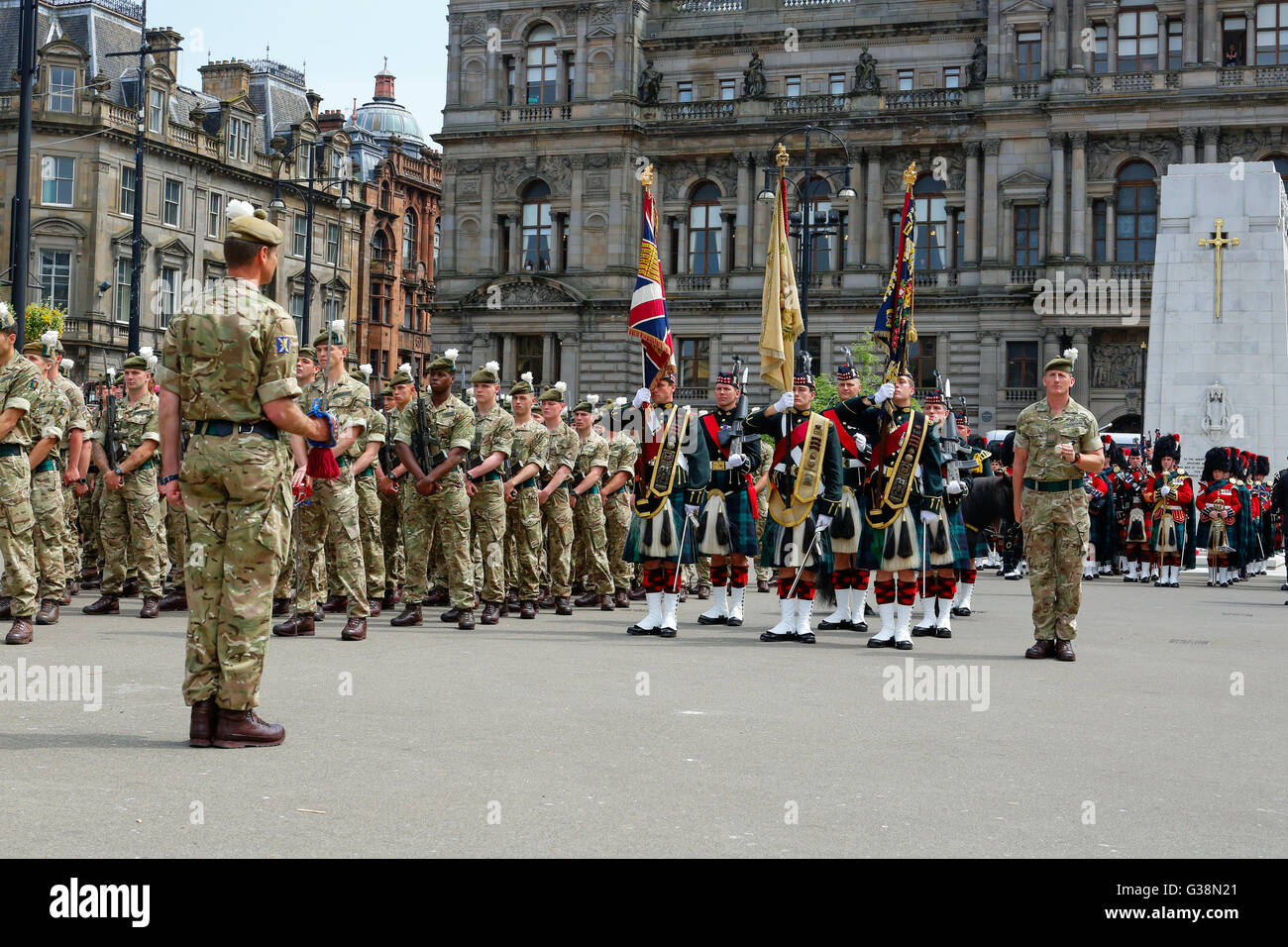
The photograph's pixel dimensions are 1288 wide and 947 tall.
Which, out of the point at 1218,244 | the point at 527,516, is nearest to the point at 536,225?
the point at 1218,244

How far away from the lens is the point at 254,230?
292 inches

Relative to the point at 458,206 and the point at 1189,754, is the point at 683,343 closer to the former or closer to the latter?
the point at 458,206

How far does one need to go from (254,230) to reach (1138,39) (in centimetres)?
5666

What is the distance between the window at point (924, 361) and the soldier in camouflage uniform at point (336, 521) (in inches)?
1938

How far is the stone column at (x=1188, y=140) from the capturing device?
56031 mm

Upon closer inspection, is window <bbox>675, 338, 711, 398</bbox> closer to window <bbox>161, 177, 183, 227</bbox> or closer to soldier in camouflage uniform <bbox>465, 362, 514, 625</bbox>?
window <bbox>161, 177, 183, 227</bbox>

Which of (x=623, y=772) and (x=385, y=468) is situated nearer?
(x=623, y=772)

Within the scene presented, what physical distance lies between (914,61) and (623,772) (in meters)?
59.5

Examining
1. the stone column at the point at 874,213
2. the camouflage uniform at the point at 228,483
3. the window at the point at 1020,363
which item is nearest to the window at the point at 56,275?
the stone column at the point at 874,213

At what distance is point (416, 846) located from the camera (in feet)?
17.8

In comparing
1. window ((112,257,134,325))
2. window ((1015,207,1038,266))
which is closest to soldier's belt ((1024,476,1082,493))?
window ((1015,207,1038,266))

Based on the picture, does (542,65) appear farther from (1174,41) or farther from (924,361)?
(1174,41)

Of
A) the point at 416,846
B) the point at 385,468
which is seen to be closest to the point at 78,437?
the point at 385,468

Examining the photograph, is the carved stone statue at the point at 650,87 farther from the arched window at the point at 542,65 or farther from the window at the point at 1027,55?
the window at the point at 1027,55
